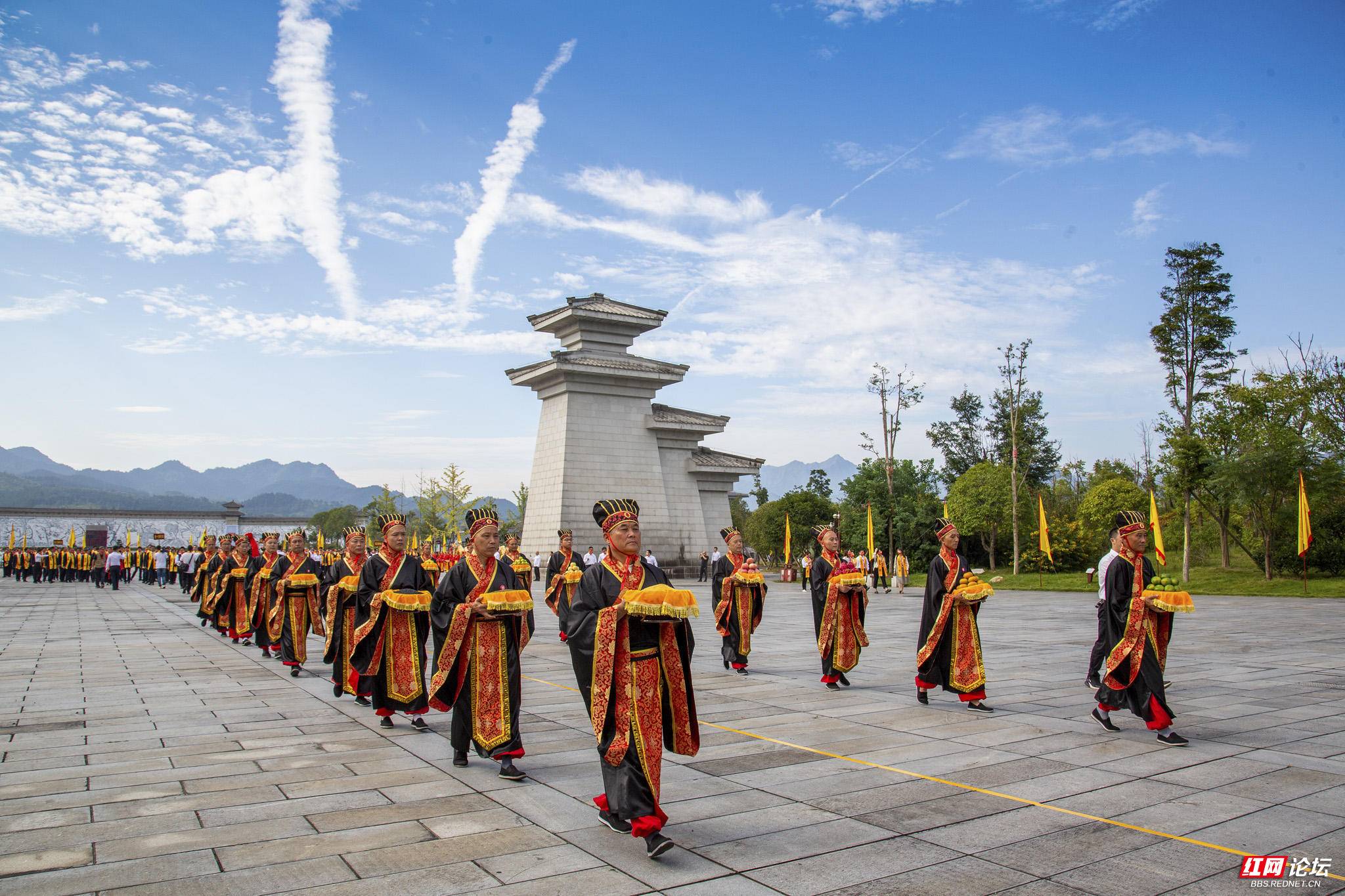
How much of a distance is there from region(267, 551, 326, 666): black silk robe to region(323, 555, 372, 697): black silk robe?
1.52 metres

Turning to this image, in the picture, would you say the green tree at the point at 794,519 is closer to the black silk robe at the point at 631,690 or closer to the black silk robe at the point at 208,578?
the black silk robe at the point at 208,578

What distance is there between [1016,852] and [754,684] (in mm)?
5721

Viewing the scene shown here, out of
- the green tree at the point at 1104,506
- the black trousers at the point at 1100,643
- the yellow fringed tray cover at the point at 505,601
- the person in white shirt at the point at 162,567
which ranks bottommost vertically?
the person in white shirt at the point at 162,567

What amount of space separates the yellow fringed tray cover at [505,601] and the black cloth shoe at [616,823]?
1.71 metres

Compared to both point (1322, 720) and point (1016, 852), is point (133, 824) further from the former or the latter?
point (1322, 720)

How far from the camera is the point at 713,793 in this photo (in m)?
5.58

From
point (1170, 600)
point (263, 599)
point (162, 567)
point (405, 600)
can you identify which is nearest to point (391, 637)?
point (405, 600)

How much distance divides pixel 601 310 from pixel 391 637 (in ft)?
90.5

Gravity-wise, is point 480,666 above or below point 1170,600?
below

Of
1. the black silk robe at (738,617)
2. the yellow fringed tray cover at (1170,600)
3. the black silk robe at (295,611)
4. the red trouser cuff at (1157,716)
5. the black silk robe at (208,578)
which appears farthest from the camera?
the black silk robe at (208,578)

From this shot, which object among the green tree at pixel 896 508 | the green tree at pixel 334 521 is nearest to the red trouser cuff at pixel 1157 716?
the green tree at pixel 896 508

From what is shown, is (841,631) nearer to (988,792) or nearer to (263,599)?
(988,792)

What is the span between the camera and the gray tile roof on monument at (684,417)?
3606cm

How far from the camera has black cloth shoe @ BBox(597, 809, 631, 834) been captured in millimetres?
4754
